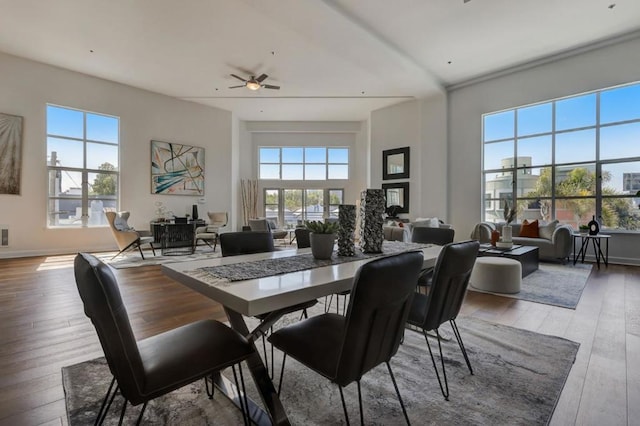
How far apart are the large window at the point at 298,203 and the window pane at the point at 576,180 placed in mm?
5826

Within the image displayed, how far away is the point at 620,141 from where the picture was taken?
556 cm

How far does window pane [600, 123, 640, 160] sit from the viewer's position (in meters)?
5.41

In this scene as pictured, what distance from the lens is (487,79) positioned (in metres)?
6.95

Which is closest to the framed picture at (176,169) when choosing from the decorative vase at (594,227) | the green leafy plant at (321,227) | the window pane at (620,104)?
the green leafy plant at (321,227)

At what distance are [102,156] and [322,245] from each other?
7425 mm

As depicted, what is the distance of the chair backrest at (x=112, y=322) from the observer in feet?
3.03

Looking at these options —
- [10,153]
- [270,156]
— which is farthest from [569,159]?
[10,153]

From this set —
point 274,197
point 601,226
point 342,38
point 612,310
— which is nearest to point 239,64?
point 342,38

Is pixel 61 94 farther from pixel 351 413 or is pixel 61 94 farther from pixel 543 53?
pixel 543 53

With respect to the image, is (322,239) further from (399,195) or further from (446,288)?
Result: (399,195)

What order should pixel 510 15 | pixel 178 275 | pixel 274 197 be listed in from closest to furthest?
pixel 178 275 → pixel 510 15 → pixel 274 197

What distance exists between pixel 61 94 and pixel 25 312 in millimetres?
5545

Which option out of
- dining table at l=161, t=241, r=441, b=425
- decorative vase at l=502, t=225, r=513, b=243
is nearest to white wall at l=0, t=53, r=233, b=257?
dining table at l=161, t=241, r=441, b=425

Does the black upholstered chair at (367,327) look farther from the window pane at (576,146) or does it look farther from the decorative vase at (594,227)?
the window pane at (576,146)
